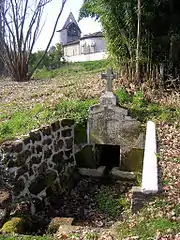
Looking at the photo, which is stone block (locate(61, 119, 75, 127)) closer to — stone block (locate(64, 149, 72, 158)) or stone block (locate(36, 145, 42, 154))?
stone block (locate(64, 149, 72, 158))

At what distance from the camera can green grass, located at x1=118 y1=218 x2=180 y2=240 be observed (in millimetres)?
3112

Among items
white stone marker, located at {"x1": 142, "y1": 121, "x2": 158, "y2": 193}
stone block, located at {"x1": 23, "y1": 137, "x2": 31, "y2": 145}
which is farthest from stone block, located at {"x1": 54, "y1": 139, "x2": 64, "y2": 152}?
white stone marker, located at {"x1": 142, "y1": 121, "x2": 158, "y2": 193}

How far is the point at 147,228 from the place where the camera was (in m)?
3.25

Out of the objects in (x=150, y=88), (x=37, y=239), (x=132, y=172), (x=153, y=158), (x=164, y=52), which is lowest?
(x=132, y=172)

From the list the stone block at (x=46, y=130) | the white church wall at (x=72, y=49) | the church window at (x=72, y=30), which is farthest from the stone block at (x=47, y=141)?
the church window at (x=72, y=30)

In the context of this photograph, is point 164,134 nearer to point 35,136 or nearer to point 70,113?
point 70,113

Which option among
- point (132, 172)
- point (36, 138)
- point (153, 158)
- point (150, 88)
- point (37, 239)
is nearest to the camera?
point (37, 239)

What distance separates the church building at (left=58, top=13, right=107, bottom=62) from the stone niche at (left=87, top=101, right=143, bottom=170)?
85.2 feet

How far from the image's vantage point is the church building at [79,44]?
129ft

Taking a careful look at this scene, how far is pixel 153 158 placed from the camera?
4883 millimetres

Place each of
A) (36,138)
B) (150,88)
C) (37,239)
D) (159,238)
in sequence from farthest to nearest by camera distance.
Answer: (150,88)
(36,138)
(37,239)
(159,238)

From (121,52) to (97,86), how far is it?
126 centimetres

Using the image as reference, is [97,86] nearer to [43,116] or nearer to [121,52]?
[121,52]

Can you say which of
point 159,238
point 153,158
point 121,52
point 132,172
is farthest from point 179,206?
point 121,52
